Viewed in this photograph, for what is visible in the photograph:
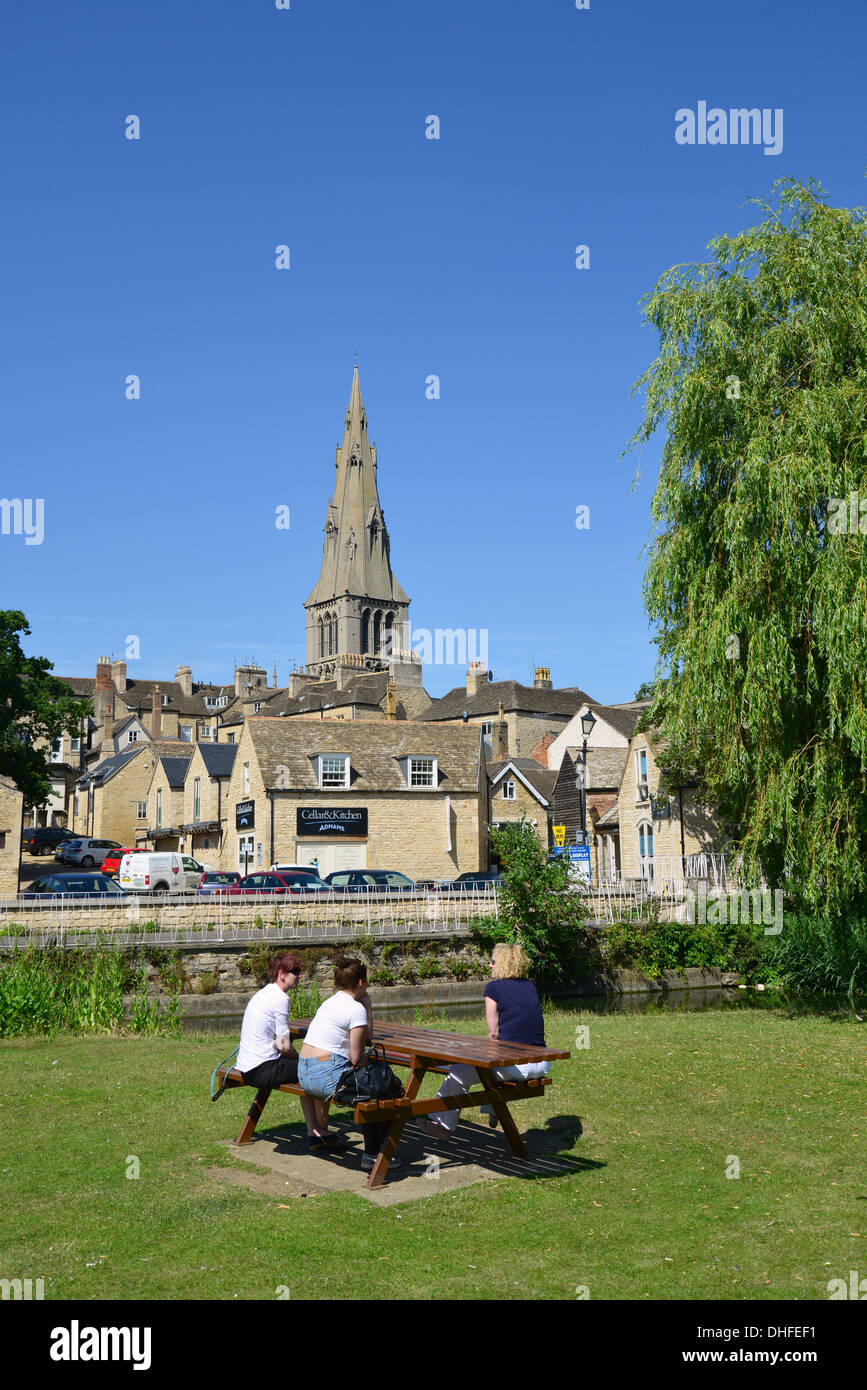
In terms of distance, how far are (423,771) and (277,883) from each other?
14512mm

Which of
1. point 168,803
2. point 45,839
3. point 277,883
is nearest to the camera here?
point 277,883

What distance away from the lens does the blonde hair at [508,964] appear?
394 inches

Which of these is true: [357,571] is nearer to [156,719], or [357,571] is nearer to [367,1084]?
[156,719]

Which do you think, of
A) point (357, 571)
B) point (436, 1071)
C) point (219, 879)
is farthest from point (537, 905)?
point (357, 571)

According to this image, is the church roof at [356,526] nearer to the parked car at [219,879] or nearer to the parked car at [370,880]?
the parked car at [219,879]

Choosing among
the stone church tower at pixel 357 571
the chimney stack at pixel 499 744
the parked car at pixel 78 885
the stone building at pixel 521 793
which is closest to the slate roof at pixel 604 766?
the stone building at pixel 521 793

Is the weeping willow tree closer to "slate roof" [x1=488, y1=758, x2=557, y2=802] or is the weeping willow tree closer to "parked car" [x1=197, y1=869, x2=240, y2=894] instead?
"parked car" [x1=197, y1=869, x2=240, y2=894]

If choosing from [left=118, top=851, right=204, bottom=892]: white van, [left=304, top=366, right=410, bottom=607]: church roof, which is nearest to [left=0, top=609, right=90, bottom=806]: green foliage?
[left=118, top=851, right=204, bottom=892]: white van

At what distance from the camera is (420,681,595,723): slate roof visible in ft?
310

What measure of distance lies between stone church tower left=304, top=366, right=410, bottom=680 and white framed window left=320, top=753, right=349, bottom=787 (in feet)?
336

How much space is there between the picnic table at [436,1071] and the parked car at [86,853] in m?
53.8

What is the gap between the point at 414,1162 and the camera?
8.98 meters
